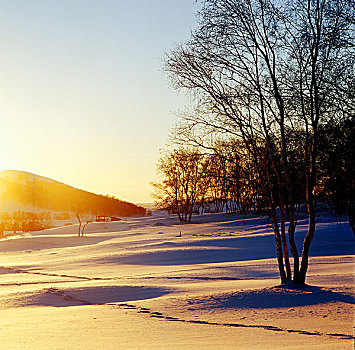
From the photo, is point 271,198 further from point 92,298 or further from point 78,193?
point 78,193

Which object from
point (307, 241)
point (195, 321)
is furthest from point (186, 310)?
point (307, 241)

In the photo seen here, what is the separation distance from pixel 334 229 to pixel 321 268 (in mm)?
11121

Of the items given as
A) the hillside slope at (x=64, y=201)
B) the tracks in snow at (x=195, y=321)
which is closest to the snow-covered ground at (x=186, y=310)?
the tracks in snow at (x=195, y=321)

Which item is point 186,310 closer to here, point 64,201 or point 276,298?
point 276,298

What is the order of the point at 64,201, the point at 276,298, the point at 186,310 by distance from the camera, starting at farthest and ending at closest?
the point at 64,201 < the point at 276,298 < the point at 186,310

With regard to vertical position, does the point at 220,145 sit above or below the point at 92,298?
above

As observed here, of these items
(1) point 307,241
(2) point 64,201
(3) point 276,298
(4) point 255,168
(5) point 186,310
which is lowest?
(5) point 186,310

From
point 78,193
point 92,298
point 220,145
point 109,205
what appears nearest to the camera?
point 220,145

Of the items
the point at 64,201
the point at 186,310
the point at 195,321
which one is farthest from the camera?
the point at 64,201

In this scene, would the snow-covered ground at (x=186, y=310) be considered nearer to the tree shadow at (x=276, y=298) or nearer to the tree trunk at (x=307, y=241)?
the tree shadow at (x=276, y=298)

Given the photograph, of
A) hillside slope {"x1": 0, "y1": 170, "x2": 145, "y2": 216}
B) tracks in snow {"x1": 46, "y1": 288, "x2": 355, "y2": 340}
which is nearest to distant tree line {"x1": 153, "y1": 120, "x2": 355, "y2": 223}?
tracks in snow {"x1": 46, "y1": 288, "x2": 355, "y2": 340}

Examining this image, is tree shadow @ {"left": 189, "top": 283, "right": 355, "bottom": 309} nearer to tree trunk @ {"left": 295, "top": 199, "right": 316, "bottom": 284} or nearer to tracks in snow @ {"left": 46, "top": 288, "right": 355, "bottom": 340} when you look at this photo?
tree trunk @ {"left": 295, "top": 199, "right": 316, "bottom": 284}

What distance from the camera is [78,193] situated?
579 ft

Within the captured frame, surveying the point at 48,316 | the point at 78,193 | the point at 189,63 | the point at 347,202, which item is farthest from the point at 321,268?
the point at 78,193
